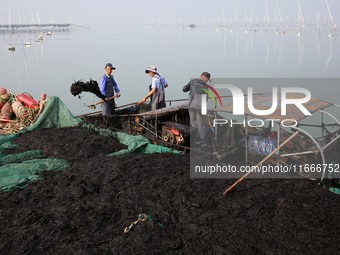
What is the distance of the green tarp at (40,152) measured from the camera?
23.0ft

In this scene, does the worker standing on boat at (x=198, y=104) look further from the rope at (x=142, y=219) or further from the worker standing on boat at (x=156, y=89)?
the rope at (x=142, y=219)

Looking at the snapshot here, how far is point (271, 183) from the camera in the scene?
6125 mm

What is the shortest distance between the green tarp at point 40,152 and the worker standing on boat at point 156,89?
1.70 metres

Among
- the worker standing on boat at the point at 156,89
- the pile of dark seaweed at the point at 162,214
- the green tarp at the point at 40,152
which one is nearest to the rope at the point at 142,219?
the pile of dark seaweed at the point at 162,214

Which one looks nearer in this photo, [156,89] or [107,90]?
[156,89]

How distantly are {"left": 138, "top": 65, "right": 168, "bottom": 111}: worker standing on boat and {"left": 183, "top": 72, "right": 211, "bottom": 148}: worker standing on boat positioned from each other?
4.49 ft

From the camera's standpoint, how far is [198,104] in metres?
9.11

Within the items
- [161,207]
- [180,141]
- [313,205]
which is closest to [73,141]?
[180,141]

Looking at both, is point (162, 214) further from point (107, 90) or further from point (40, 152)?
point (107, 90)

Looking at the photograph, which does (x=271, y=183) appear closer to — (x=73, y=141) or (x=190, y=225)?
(x=190, y=225)

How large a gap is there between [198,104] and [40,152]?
406cm

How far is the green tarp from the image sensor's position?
276 inches

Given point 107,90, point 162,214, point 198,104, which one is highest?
point 107,90

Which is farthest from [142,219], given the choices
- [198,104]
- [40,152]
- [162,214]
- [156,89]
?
[156,89]
